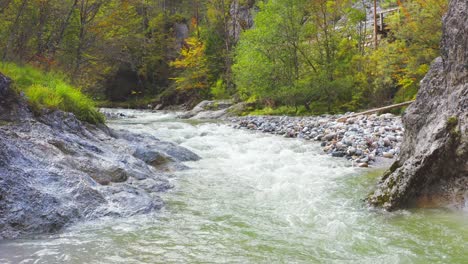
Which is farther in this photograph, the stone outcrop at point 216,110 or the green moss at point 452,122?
the stone outcrop at point 216,110

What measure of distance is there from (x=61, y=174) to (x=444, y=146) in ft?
16.9

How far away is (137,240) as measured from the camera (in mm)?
4078

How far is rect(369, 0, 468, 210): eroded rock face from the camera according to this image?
5.16m

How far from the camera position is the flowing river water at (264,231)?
3715mm

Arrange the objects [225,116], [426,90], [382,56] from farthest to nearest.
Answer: [225,116], [382,56], [426,90]

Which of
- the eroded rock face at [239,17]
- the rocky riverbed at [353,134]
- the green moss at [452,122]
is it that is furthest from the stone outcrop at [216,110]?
the green moss at [452,122]

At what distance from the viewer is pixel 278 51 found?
21.1 meters

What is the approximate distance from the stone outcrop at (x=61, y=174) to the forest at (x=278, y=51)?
1227 mm

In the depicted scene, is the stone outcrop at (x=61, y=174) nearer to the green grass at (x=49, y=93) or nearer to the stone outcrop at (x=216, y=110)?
the green grass at (x=49, y=93)

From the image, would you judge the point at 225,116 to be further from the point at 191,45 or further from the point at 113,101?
the point at 113,101

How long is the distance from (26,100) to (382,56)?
14.7 metres

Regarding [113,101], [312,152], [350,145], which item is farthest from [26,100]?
[113,101]

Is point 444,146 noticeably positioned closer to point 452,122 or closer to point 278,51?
point 452,122

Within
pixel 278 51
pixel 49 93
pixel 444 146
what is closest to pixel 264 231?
pixel 444 146
